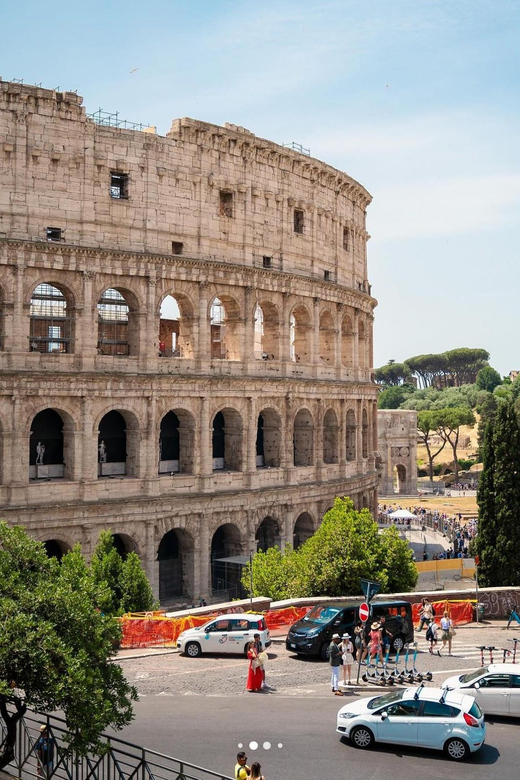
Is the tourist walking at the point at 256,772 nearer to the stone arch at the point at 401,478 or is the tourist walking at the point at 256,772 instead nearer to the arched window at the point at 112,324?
the arched window at the point at 112,324

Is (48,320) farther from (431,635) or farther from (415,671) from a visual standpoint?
(415,671)

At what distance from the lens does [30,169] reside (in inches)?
1427

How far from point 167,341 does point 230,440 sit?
8.71 meters

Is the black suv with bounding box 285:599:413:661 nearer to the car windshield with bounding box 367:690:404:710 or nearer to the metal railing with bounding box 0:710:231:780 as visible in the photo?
the car windshield with bounding box 367:690:404:710

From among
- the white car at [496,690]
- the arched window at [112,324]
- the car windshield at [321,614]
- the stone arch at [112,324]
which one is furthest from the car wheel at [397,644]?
the arched window at [112,324]

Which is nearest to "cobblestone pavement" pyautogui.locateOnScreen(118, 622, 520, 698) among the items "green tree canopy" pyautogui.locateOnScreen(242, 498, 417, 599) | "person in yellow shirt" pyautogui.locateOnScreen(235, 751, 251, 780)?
"green tree canopy" pyautogui.locateOnScreen(242, 498, 417, 599)

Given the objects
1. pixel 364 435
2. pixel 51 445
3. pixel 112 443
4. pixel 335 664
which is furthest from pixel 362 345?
pixel 335 664

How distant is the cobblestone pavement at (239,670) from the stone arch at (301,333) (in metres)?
22.2

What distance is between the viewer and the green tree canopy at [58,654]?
→ 1380cm

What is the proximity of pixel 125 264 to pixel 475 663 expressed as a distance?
2197 cm

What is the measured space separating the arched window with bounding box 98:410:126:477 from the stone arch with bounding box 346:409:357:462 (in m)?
16.0

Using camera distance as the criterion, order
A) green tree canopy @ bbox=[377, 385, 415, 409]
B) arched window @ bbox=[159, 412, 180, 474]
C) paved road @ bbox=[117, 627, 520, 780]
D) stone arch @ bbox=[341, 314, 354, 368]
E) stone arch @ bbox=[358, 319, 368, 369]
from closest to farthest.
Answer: paved road @ bbox=[117, 627, 520, 780]
arched window @ bbox=[159, 412, 180, 474]
stone arch @ bbox=[341, 314, 354, 368]
stone arch @ bbox=[358, 319, 368, 369]
green tree canopy @ bbox=[377, 385, 415, 409]

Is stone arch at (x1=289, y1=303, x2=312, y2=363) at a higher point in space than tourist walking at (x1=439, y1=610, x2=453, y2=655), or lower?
higher

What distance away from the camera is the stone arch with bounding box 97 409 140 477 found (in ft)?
128
